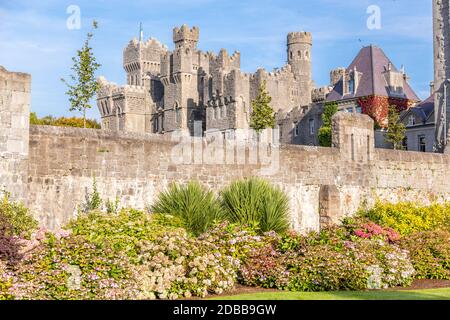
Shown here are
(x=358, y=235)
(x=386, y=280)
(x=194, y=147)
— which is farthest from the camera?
(x=194, y=147)

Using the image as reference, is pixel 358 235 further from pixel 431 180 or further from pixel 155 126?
pixel 155 126

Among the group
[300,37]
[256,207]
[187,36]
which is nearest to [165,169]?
[256,207]

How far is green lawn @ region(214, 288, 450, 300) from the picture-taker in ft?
43.3

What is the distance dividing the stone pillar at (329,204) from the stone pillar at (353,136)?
1.75 meters

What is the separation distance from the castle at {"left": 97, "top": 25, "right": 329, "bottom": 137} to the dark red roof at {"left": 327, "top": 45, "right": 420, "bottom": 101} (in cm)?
651

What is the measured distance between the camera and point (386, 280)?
1580cm

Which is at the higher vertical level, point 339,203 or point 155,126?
point 155,126

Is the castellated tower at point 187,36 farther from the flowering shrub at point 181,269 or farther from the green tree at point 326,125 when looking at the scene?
the flowering shrub at point 181,269

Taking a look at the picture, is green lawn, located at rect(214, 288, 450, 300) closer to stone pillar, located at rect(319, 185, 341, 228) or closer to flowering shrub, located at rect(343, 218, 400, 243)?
flowering shrub, located at rect(343, 218, 400, 243)

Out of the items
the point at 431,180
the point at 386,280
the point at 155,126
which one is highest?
the point at 155,126

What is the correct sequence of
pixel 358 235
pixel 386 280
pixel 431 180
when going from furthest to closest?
pixel 431 180 → pixel 358 235 → pixel 386 280
